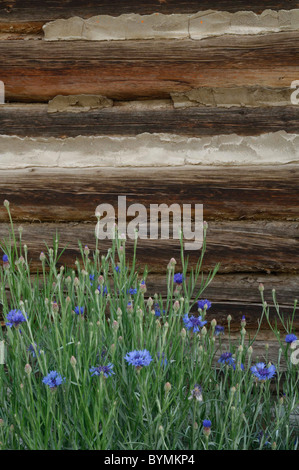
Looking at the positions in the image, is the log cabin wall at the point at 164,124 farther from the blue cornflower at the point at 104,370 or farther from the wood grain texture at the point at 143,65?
the blue cornflower at the point at 104,370

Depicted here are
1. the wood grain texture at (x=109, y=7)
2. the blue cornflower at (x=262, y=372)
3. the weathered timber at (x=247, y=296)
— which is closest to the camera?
the blue cornflower at (x=262, y=372)

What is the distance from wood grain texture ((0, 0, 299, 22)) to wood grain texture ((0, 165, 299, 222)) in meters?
0.79

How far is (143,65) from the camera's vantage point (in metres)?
2.99

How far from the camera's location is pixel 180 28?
9.68 ft

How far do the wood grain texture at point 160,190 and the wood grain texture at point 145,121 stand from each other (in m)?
0.19

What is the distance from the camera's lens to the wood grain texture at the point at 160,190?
2.98 m

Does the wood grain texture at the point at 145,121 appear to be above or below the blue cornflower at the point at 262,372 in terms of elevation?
above

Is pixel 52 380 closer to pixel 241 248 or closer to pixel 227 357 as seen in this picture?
pixel 227 357

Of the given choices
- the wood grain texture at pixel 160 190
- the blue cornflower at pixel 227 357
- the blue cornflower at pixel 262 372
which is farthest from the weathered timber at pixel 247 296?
the blue cornflower at pixel 262 372

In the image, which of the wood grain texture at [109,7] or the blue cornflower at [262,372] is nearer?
the blue cornflower at [262,372]

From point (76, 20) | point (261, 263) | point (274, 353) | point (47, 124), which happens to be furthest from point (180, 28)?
point (274, 353)

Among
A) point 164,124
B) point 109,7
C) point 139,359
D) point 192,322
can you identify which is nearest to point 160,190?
point 164,124
